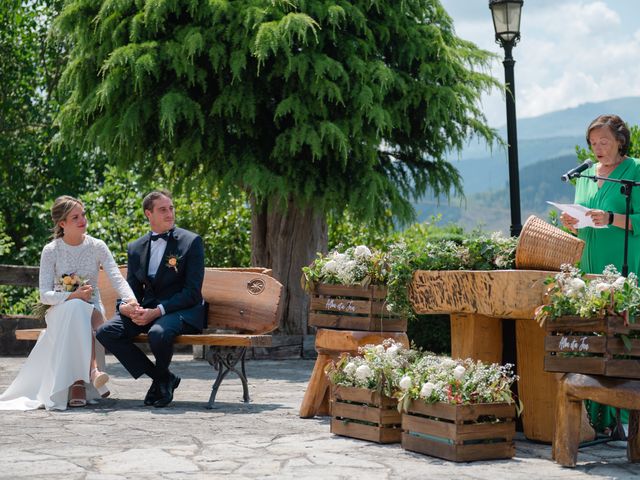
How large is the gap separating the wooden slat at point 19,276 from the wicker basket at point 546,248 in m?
8.76

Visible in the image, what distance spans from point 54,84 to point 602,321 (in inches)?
775

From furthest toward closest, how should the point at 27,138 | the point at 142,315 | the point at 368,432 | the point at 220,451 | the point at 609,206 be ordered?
1. the point at 27,138
2. the point at 142,315
3. the point at 609,206
4. the point at 368,432
5. the point at 220,451

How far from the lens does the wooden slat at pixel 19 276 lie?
13.8 meters

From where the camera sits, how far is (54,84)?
23.6 m

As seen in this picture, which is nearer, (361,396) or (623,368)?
(623,368)

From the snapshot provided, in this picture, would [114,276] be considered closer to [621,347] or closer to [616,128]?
[616,128]

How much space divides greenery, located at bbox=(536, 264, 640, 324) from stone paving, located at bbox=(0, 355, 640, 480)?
911 mm

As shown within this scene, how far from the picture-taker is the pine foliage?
12078mm

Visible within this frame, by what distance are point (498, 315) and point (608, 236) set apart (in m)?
1.31

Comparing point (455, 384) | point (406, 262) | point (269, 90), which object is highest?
point (269, 90)

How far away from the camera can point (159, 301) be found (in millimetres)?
8883

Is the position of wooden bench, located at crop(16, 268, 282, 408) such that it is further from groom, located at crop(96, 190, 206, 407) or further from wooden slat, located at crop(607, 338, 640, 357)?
wooden slat, located at crop(607, 338, 640, 357)

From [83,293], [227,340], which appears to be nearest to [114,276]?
[83,293]

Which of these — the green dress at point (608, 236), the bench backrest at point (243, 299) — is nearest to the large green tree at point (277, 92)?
the bench backrest at point (243, 299)
